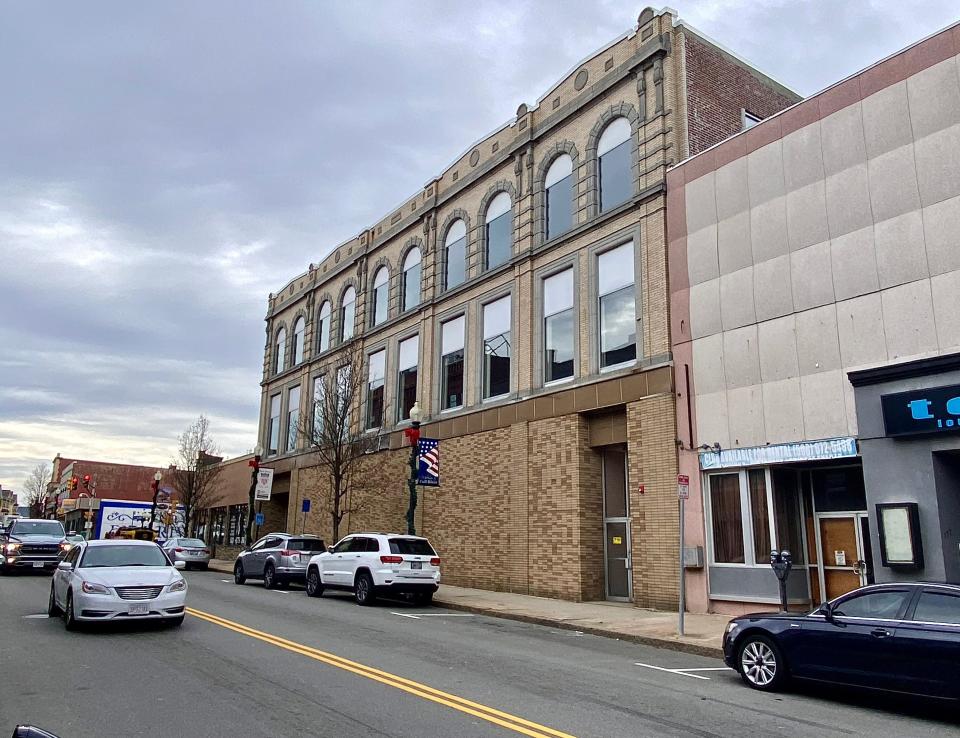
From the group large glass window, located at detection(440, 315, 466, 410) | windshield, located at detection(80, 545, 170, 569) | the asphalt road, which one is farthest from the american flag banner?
windshield, located at detection(80, 545, 170, 569)

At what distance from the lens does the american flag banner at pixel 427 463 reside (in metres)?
21.9

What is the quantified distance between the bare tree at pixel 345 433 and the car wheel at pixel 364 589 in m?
9.10

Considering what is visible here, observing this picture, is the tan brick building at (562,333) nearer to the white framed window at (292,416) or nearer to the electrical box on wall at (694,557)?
the electrical box on wall at (694,557)

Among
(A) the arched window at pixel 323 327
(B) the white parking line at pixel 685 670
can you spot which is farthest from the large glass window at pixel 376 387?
(B) the white parking line at pixel 685 670

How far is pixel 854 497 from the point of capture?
49.6 ft

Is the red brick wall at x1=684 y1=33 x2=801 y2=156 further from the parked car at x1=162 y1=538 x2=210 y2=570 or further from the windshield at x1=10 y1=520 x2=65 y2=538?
the parked car at x1=162 y1=538 x2=210 y2=570

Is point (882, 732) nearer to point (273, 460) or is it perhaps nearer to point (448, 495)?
point (448, 495)

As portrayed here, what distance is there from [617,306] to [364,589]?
9612 millimetres

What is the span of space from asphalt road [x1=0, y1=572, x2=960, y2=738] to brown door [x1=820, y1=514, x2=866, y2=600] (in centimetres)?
504

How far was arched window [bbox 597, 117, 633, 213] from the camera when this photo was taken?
2067 centimetres

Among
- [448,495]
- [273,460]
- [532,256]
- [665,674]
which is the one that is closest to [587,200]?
[532,256]

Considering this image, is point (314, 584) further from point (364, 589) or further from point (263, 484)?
point (263, 484)

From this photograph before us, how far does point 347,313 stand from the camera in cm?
3519

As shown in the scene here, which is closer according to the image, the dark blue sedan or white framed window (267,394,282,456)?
the dark blue sedan
